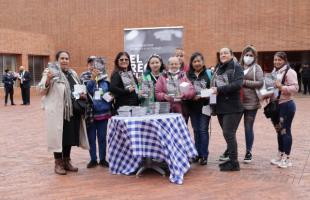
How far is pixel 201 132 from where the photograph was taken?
690 cm

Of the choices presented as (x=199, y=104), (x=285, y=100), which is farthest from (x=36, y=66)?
(x=285, y=100)

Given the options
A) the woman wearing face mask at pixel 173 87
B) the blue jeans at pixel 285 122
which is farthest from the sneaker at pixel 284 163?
the woman wearing face mask at pixel 173 87

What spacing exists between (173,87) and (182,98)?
226 millimetres

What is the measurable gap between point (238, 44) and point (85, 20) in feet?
33.8

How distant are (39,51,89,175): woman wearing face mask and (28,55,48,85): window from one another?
75.5 ft

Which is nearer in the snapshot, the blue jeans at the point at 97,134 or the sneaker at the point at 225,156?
A: the blue jeans at the point at 97,134

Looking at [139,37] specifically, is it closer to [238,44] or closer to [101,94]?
[238,44]

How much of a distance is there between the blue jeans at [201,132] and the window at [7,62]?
69.8 ft

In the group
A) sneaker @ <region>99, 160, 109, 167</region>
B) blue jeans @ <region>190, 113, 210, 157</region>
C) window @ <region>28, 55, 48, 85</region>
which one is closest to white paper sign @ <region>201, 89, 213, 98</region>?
blue jeans @ <region>190, 113, 210, 157</region>

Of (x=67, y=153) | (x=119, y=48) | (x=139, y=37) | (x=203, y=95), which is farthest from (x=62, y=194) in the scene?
(x=119, y=48)

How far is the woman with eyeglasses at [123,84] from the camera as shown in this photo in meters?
6.66

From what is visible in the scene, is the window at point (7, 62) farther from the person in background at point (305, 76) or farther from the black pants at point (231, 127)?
the black pants at point (231, 127)

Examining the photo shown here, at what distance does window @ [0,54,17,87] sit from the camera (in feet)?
85.1

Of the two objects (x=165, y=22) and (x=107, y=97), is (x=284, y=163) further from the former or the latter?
(x=165, y=22)
